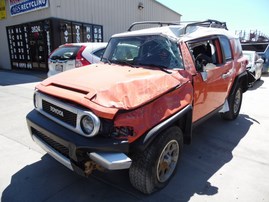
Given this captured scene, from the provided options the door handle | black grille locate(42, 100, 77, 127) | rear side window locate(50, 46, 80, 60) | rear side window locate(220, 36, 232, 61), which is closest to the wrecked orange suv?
black grille locate(42, 100, 77, 127)

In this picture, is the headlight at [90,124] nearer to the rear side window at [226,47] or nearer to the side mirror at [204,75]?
the side mirror at [204,75]

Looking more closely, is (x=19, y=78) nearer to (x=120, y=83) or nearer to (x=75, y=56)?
(x=75, y=56)

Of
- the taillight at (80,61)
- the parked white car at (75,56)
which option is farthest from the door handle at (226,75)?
the taillight at (80,61)

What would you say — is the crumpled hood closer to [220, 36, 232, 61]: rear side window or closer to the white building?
[220, 36, 232, 61]: rear side window

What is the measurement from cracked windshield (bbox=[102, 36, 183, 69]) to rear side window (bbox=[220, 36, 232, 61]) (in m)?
1.58

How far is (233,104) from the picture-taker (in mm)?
5039

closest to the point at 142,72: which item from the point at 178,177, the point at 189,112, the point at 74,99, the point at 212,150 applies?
the point at 189,112

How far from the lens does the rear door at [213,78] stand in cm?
339

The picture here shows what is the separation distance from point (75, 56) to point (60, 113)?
15.5ft

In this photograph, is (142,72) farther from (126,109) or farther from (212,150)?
(212,150)

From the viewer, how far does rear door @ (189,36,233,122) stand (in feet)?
11.1

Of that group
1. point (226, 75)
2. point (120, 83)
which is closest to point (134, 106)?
point (120, 83)

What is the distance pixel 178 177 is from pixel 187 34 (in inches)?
82.5

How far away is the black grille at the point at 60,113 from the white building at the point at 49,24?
434 inches
